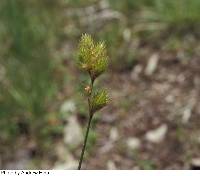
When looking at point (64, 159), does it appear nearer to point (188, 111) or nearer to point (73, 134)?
point (73, 134)

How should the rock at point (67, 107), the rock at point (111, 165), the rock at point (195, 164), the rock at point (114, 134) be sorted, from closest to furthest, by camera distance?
1. the rock at point (195, 164)
2. the rock at point (111, 165)
3. the rock at point (114, 134)
4. the rock at point (67, 107)

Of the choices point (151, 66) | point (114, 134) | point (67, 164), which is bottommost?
point (67, 164)

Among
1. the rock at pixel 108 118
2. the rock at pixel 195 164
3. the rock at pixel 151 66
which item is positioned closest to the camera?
the rock at pixel 195 164

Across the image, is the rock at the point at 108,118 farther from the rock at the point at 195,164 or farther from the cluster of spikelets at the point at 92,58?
the cluster of spikelets at the point at 92,58

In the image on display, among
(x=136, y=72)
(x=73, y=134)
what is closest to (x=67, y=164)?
(x=73, y=134)

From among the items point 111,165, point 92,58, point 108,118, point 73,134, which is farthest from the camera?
point 108,118

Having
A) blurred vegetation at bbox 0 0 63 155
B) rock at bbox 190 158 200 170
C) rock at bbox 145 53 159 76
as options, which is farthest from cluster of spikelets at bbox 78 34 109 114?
rock at bbox 145 53 159 76

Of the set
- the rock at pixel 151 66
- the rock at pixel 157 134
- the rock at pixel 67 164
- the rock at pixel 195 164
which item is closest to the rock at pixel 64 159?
the rock at pixel 67 164
